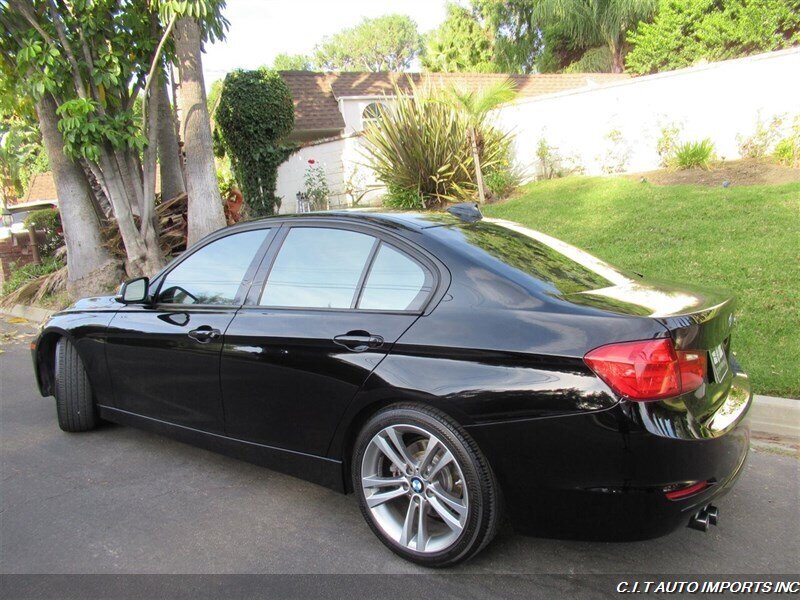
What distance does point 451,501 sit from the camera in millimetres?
2637

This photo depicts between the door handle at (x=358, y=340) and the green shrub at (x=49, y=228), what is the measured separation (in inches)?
522

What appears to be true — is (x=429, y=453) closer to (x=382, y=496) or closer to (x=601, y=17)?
(x=382, y=496)

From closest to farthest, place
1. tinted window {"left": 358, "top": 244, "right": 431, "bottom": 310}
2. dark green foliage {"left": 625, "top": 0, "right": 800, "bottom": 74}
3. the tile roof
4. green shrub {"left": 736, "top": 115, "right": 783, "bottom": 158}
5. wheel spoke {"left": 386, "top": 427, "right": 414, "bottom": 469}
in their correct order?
wheel spoke {"left": 386, "top": 427, "right": 414, "bottom": 469} → tinted window {"left": 358, "top": 244, "right": 431, "bottom": 310} → green shrub {"left": 736, "top": 115, "right": 783, "bottom": 158} → the tile roof → dark green foliage {"left": 625, "top": 0, "right": 800, "bottom": 74}

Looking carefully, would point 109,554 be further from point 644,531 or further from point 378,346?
point 644,531

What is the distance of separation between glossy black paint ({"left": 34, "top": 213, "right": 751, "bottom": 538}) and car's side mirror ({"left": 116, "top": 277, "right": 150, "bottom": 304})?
258 mm

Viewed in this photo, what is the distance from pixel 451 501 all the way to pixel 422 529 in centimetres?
25

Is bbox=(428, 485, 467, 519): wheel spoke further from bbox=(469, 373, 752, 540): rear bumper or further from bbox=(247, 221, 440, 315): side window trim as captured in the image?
bbox=(247, 221, 440, 315): side window trim

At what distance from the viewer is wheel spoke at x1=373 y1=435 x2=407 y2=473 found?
2754 millimetres

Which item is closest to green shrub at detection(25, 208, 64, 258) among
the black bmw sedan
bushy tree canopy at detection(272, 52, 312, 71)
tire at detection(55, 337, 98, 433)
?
tire at detection(55, 337, 98, 433)

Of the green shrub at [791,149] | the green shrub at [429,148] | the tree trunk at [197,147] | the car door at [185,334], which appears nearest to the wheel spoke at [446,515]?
the car door at [185,334]

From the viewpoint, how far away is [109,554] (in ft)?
9.91

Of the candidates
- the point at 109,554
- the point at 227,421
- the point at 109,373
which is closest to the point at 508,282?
the point at 227,421

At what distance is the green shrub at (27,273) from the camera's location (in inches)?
500

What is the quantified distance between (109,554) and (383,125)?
917 cm
